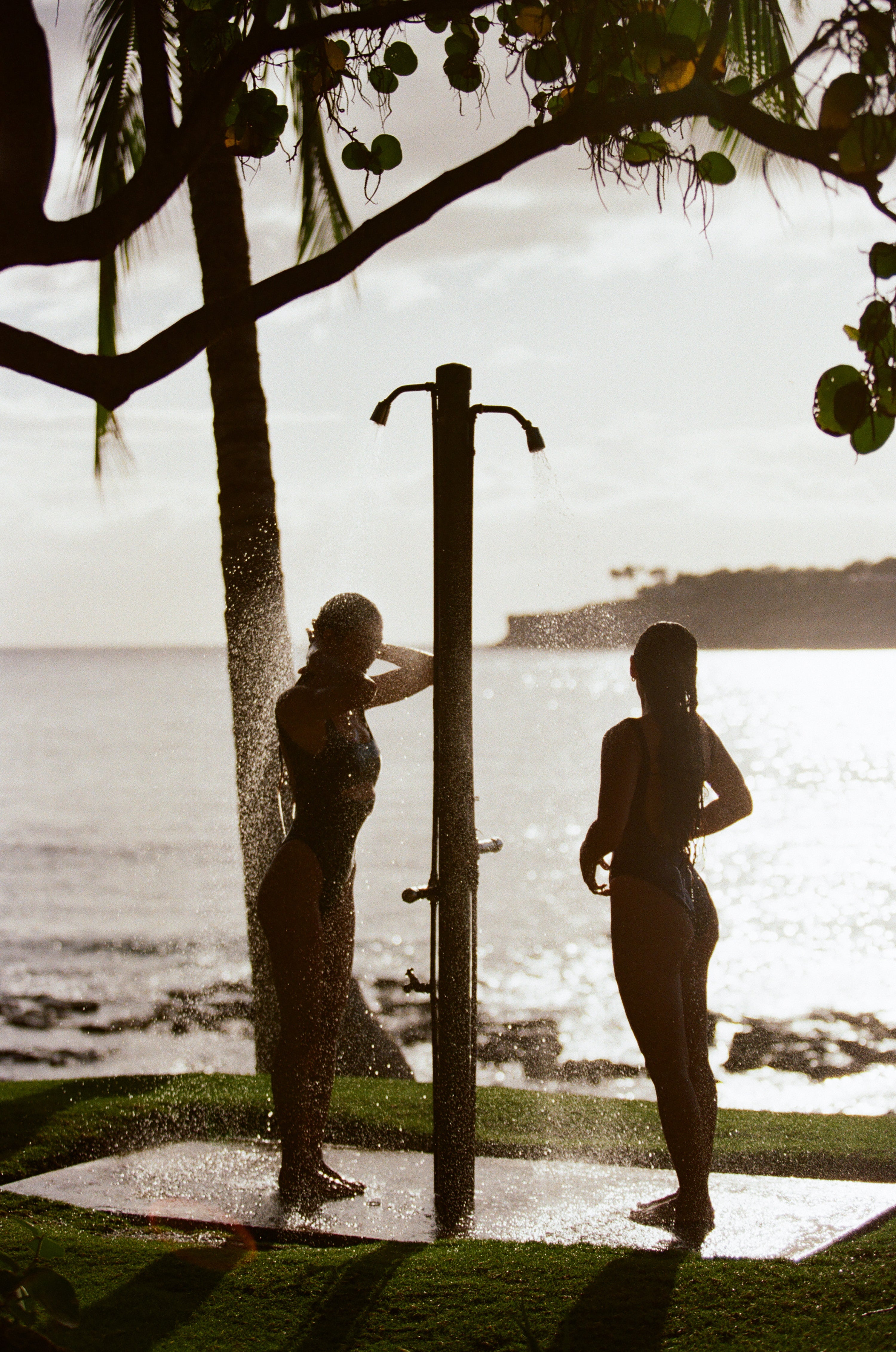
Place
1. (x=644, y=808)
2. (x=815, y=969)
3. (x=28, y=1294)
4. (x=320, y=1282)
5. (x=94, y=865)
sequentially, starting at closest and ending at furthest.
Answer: (x=28, y=1294) → (x=320, y=1282) → (x=644, y=808) → (x=815, y=969) → (x=94, y=865)

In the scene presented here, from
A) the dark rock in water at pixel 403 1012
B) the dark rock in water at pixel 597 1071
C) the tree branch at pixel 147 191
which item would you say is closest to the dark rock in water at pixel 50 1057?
the dark rock in water at pixel 403 1012

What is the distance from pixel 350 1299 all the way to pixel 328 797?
156 centimetres

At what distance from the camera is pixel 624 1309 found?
3387 millimetres

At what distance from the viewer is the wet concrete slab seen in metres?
4.11

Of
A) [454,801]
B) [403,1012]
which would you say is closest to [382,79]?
[454,801]

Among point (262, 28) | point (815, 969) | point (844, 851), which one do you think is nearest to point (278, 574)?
point (262, 28)

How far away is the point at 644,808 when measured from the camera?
4.08 m

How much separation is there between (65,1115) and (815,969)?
47.9 feet

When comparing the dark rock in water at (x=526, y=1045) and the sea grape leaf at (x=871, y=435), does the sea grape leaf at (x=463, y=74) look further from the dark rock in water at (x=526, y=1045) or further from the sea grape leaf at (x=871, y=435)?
the dark rock in water at (x=526, y=1045)

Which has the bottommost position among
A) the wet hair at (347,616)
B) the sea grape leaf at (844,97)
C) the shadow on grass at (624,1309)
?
the shadow on grass at (624,1309)

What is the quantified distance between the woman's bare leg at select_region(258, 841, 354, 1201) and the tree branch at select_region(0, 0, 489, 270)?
6.93 feet

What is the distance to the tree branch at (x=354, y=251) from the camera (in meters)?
2.99

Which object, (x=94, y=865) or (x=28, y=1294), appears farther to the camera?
(x=94, y=865)

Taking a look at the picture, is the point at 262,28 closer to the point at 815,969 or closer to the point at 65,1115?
the point at 65,1115
